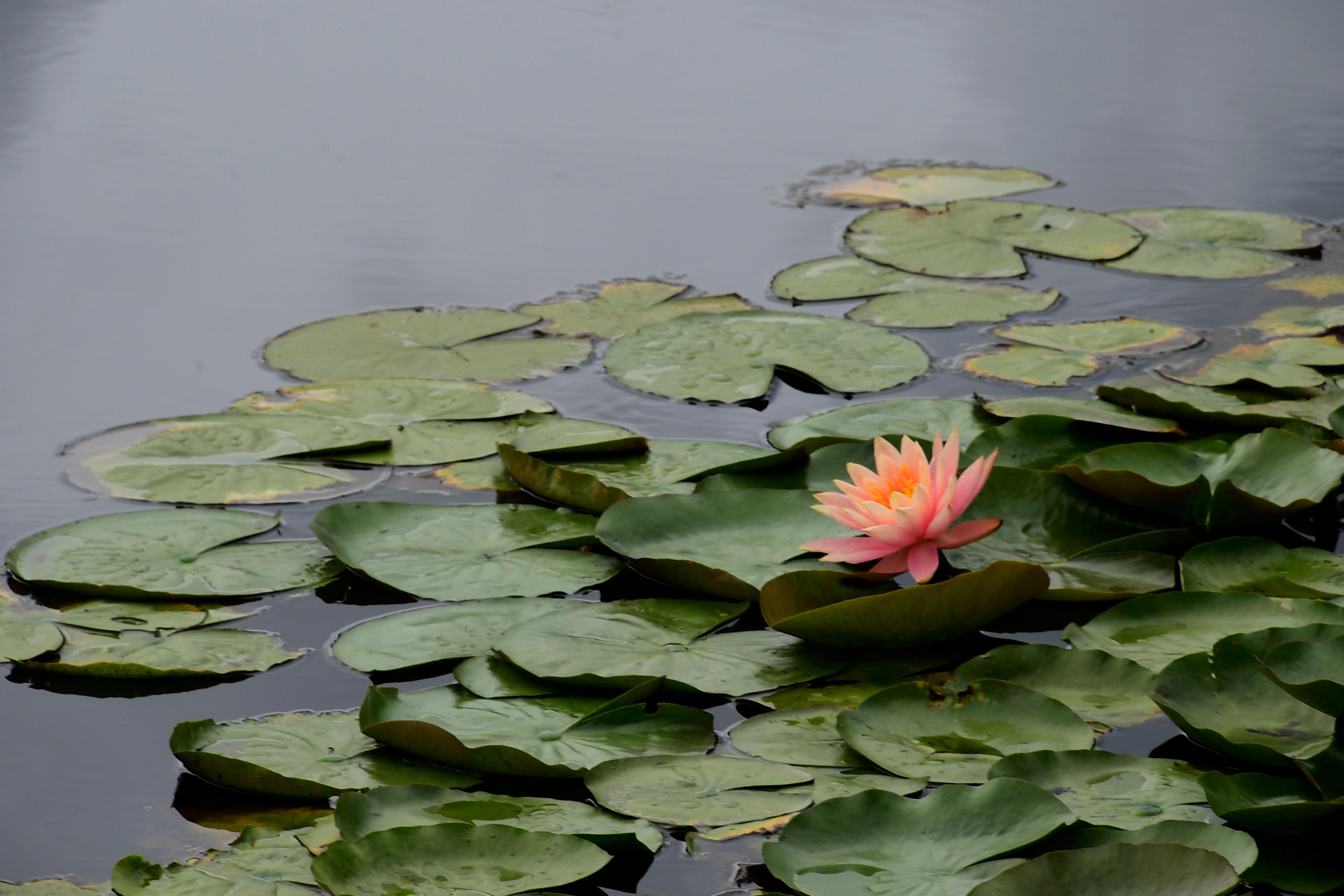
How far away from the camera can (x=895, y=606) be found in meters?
1.49

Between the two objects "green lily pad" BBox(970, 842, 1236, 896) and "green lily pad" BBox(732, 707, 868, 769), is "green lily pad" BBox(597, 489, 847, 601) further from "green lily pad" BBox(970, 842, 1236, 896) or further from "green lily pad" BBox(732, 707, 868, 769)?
"green lily pad" BBox(970, 842, 1236, 896)

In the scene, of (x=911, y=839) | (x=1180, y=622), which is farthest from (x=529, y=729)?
(x=1180, y=622)

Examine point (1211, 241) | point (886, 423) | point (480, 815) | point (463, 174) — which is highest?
point (463, 174)

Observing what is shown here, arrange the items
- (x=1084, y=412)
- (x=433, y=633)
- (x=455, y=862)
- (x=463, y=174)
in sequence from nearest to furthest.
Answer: (x=455, y=862) < (x=433, y=633) < (x=1084, y=412) < (x=463, y=174)

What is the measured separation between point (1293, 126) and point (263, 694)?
413 centimetres

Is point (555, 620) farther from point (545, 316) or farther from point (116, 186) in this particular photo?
point (116, 186)

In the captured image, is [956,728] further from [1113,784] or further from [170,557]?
[170,557]

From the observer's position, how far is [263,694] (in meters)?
1.49

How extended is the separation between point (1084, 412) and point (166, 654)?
1.45m

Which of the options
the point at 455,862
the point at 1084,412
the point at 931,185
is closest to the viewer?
Answer: the point at 455,862

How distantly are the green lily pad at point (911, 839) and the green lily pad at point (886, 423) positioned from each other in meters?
0.90

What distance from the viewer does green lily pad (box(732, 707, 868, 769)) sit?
1317mm

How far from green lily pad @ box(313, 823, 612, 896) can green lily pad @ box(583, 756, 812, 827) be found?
0.28 ft

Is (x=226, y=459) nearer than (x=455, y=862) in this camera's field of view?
No
